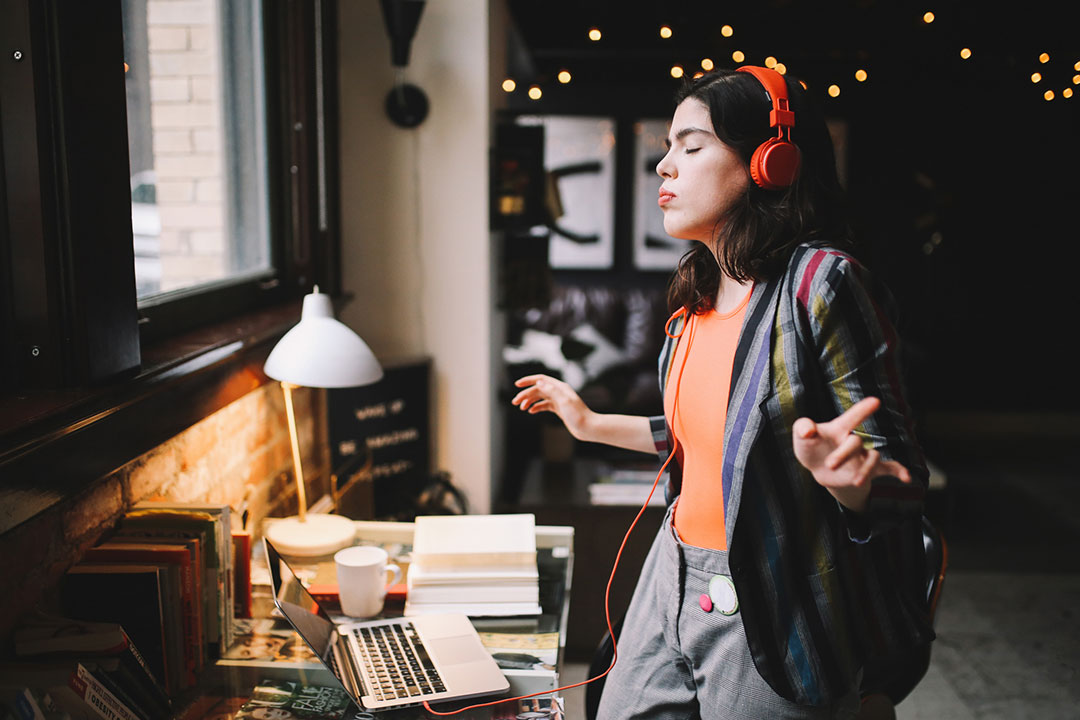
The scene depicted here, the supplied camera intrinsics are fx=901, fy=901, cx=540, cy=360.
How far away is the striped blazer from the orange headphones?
0.12 m

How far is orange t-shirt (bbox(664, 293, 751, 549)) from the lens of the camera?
141 cm

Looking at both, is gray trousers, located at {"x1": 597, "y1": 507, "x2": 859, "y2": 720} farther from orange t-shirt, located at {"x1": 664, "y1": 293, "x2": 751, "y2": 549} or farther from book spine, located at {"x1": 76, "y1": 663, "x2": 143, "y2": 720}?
A: book spine, located at {"x1": 76, "y1": 663, "x2": 143, "y2": 720}

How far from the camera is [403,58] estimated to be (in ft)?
8.54

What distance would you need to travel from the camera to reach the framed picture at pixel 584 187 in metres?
6.31

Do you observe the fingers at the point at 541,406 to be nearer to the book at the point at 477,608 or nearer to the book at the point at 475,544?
the book at the point at 475,544

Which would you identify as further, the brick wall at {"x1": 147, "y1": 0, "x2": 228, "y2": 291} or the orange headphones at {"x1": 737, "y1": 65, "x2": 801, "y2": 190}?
the brick wall at {"x1": 147, "y1": 0, "x2": 228, "y2": 291}

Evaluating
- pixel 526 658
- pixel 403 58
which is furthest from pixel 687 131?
pixel 403 58

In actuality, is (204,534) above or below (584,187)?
below

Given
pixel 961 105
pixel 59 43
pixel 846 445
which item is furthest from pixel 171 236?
pixel 961 105

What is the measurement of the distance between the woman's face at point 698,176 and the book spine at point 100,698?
106cm

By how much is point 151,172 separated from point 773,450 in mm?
1392

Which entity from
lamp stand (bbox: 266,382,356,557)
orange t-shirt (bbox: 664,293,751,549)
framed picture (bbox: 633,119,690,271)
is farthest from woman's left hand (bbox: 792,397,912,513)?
framed picture (bbox: 633,119,690,271)

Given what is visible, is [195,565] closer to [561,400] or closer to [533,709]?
[533,709]

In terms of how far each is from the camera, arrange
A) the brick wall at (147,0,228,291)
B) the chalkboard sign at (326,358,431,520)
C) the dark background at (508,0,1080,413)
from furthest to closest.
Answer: the dark background at (508,0,1080,413), the chalkboard sign at (326,358,431,520), the brick wall at (147,0,228,291)
